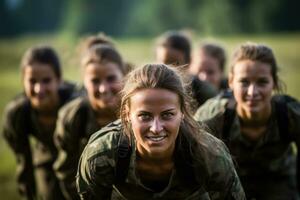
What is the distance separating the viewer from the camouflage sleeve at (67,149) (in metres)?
5.89

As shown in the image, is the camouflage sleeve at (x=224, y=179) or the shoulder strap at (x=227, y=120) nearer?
the camouflage sleeve at (x=224, y=179)

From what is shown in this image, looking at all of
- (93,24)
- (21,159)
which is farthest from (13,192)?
(93,24)

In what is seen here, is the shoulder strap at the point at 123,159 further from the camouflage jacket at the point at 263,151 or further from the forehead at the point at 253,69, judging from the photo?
the forehead at the point at 253,69

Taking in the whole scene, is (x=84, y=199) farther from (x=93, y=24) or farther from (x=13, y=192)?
(x=93, y=24)

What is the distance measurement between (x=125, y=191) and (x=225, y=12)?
90.0ft

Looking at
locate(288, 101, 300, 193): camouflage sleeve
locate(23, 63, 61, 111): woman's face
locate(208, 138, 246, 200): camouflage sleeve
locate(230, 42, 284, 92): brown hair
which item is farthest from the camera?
locate(23, 63, 61, 111): woman's face

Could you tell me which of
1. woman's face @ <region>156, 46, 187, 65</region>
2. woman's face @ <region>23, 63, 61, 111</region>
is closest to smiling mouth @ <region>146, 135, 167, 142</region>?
woman's face @ <region>23, 63, 61, 111</region>

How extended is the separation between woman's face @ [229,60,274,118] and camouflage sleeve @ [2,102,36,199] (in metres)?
2.57

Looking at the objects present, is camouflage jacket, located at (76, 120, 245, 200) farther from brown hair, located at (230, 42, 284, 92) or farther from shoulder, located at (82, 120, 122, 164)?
brown hair, located at (230, 42, 284, 92)

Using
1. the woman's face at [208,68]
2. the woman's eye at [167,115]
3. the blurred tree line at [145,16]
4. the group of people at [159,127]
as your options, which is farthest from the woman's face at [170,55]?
the blurred tree line at [145,16]

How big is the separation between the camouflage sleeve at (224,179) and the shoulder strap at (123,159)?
0.56m

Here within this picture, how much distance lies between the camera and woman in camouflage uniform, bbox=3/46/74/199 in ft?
21.9

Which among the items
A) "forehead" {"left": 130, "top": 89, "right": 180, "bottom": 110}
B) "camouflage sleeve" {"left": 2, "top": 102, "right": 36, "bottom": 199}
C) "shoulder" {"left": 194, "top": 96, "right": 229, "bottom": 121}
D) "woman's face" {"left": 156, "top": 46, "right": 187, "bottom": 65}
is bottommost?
"camouflage sleeve" {"left": 2, "top": 102, "right": 36, "bottom": 199}

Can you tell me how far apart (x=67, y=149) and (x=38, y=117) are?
1.00 meters
